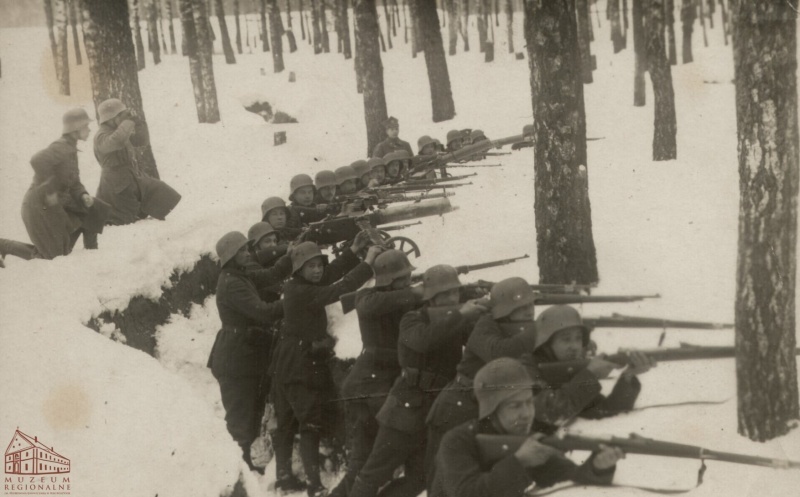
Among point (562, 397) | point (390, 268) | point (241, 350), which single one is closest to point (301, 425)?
point (241, 350)

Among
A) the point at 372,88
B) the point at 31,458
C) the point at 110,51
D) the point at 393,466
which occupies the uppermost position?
the point at 110,51

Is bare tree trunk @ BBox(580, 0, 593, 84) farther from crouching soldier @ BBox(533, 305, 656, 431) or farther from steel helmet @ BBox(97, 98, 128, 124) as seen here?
crouching soldier @ BBox(533, 305, 656, 431)

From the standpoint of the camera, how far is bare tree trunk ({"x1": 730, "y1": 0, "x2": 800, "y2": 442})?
5008mm

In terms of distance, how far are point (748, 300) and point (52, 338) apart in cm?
508

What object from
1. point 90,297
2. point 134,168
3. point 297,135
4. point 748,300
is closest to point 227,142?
point 297,135

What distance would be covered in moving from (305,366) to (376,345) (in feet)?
4.29

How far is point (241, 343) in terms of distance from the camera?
8367mm

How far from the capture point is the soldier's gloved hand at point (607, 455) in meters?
3.88

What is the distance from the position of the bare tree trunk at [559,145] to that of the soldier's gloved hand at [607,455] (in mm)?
4224

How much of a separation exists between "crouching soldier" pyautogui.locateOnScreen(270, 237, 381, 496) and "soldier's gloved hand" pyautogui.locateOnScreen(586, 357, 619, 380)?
3.21 metres

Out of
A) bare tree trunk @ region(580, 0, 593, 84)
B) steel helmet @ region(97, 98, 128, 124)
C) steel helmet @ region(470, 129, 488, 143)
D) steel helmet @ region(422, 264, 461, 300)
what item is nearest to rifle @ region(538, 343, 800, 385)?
steel helmet @ region(422, 264, 461, 300)

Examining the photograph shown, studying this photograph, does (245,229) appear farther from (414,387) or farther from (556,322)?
(556,322)

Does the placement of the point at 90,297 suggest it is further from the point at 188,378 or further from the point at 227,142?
the point at 227,142

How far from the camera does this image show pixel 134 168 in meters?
10.9
